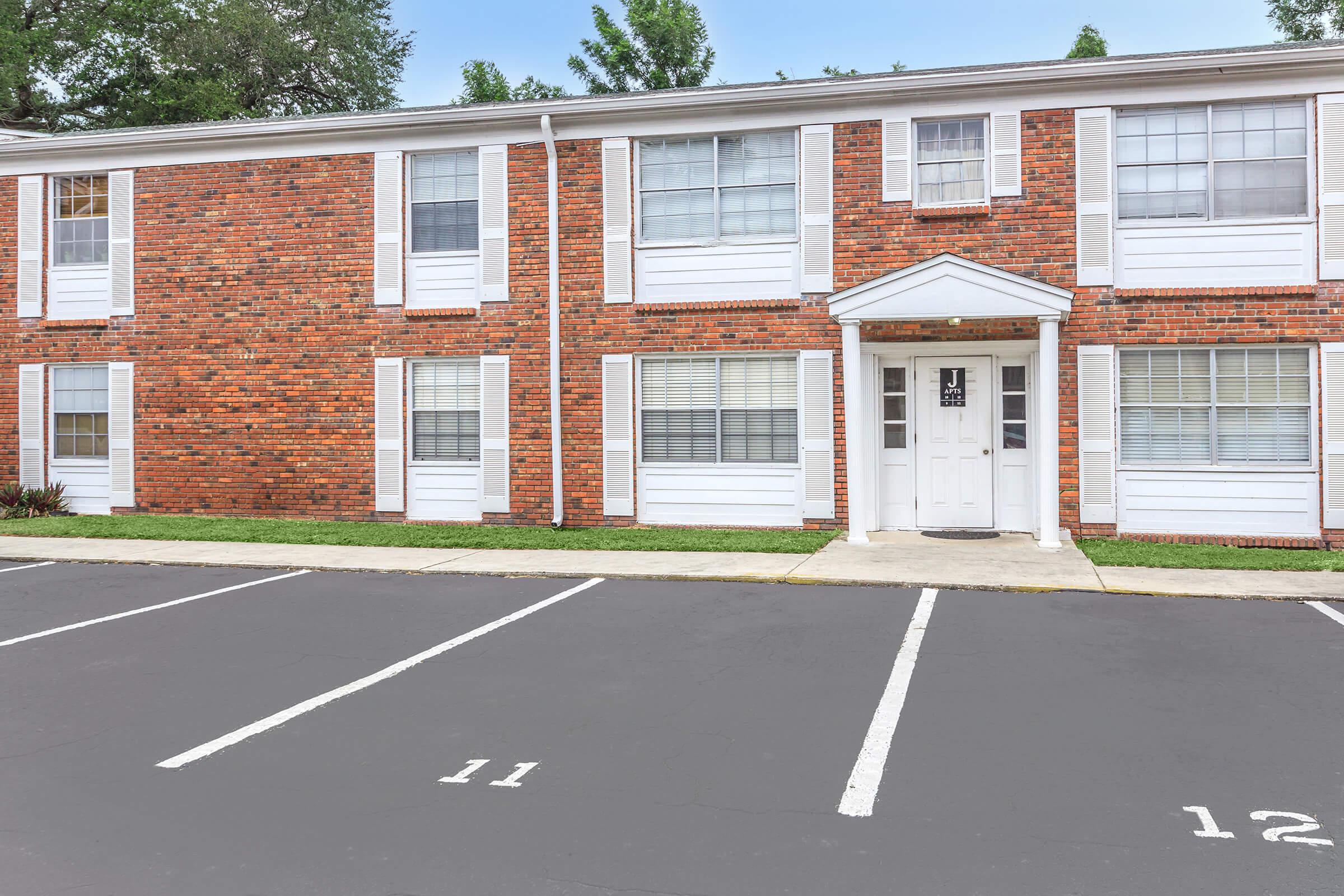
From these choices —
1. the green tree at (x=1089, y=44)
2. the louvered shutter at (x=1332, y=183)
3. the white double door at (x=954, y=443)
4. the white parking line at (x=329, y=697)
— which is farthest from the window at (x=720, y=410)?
the green tree at (x=1089, y=44)

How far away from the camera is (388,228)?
1419 centimetres

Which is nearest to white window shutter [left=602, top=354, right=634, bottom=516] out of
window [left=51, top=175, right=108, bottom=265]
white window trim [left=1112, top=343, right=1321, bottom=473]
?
white window trim [left=1112, top=343, right=1321, bottom=473]

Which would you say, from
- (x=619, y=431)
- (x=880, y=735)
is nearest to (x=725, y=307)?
(x=619, y=431)

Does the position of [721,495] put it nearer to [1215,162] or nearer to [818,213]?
[818,213]

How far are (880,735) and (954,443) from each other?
8.34m

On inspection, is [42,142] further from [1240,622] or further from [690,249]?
[1240,622]

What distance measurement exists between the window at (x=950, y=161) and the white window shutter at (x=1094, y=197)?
3.73ft

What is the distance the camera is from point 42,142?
49.4 feet

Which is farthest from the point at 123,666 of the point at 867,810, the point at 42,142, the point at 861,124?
the point at 42,142

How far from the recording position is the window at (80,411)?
15375 millimetres

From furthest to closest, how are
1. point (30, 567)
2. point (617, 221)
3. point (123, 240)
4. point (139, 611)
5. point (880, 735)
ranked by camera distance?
1. point (123, 240)
2. point (617, 221)
3. point (30, 567)
4. point (139, 611)
5. point (880, 735)

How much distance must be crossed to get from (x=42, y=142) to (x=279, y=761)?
14.2 metres

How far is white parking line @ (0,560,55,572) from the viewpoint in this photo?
10.8m

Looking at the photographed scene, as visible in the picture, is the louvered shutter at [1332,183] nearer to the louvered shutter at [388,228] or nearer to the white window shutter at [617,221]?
the white window shutter at [617,221]
